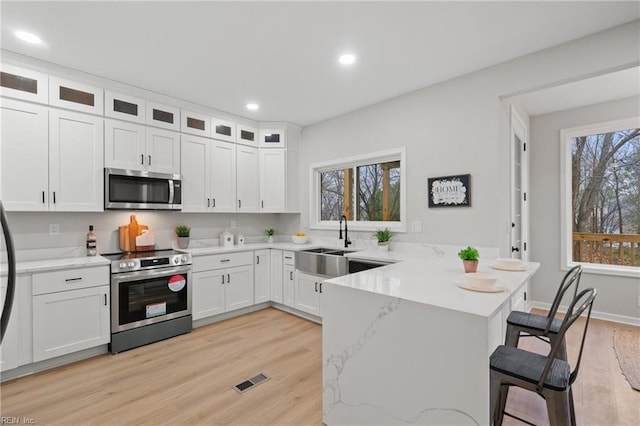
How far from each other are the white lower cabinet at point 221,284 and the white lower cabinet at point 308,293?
24.8 inches

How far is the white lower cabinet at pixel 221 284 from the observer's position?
3.46 metres

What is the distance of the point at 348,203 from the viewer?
4273 millimetres

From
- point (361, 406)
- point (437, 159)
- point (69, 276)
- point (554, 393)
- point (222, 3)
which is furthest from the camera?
point (437, 159)

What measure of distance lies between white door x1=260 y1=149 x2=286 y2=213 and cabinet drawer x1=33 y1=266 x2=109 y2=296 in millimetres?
2154

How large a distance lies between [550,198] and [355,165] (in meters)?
2.66

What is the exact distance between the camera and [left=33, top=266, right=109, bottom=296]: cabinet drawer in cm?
247

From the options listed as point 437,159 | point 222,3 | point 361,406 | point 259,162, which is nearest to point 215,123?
point 259,162

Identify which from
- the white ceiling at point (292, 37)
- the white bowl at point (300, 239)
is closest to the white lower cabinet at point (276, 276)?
the white bowl at point (300, 239)

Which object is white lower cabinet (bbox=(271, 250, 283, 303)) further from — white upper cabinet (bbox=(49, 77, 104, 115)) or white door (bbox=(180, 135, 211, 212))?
white upper cabinet (bbox=(49, 77, 104, 115))

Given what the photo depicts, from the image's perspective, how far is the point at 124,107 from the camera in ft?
10.5

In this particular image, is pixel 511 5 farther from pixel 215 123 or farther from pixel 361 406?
pixel 215 123

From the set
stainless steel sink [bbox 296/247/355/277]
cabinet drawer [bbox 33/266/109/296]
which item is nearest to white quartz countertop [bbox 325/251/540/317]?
stainless steel sink [bbox 296/247/355/277]

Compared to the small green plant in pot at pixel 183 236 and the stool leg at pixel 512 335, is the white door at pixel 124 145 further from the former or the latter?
the stool leg at pixel 512 335

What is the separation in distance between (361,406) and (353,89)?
2.94 meters
